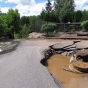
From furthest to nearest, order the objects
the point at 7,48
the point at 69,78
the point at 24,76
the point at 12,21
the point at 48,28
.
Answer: the point at 48,28 → the point at 12,21 → the point at 7,48 → the point at 69,78 → the point at 24,76

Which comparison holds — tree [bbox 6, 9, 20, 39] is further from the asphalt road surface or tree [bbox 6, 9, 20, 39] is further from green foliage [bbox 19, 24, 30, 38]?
the asphalt road surface

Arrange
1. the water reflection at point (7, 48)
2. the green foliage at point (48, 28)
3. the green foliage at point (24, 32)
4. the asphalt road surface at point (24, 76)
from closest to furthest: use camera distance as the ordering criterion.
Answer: the asphalt road surface at point (24, 76) < the water reflection at point (7, 48) < the green foliage at point (48, 28) < the green foliage at point (24, 32)

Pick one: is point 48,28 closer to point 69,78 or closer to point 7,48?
point 7,48

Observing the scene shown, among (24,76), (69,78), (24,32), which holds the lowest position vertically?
(69,78)

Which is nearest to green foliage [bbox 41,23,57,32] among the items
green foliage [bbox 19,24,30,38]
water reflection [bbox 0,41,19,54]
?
green foliage [bbox 19,24,30,38]

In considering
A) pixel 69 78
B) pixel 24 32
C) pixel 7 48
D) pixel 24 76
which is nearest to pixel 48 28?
pixel 24 32

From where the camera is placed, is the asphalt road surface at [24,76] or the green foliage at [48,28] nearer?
the asphalt road surface at [24,76]

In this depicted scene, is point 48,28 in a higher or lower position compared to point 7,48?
higher

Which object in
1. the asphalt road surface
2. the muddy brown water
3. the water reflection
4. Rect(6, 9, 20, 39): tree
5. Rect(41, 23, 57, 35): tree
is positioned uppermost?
Rect(6, 9, 20, 39): tree

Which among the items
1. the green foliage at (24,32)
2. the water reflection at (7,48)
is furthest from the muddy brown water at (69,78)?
the green foliage at (24,32)

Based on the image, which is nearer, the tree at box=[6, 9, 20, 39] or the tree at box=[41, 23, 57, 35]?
the tree at box=[6, 9, 20, 39]

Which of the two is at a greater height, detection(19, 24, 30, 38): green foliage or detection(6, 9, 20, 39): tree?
detection(6, 9, 20, 39): tree

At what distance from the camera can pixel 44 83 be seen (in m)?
5.08

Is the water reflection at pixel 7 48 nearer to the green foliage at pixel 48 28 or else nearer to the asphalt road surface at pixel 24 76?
the asphalt road surface at pixel 24 76
